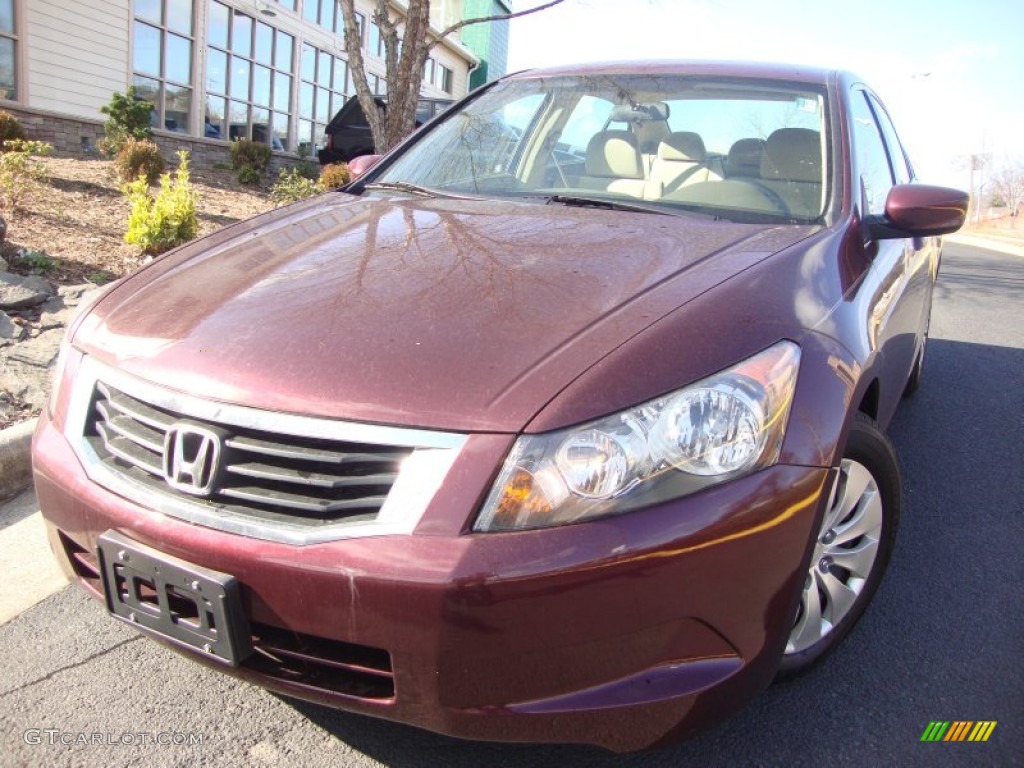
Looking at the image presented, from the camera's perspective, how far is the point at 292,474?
1548mm

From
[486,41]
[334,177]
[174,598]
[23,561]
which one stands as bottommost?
[23,561]

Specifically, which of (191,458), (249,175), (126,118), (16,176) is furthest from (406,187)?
(126,118)

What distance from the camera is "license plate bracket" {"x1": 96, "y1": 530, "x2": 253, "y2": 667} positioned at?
1.53 m

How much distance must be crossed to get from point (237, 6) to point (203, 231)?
10192mm

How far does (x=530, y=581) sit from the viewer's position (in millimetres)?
1398

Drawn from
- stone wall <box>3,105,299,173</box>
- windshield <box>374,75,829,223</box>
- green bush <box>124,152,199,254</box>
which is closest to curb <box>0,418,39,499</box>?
windshield <box>374,75,829,223</box>

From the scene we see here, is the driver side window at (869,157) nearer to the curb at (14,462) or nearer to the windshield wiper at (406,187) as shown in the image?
the windshield wiper at (406,187)

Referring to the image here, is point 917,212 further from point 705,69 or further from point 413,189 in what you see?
point 413,189

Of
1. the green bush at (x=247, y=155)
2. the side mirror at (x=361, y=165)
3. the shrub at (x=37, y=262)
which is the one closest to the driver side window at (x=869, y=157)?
the side mirror at (x=361, y=165)

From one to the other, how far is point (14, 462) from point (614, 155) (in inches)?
100

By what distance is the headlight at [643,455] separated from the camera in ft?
4.78

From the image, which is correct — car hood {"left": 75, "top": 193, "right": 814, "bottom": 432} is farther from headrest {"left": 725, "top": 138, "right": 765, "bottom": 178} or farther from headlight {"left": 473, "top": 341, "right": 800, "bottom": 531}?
headrest {"left": 725, "top": 138, "right": 765, "bottom": 178}

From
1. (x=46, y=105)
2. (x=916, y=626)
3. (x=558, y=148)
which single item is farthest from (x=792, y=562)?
(x=46, y=105)

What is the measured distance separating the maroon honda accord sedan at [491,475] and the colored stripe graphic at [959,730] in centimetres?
29
